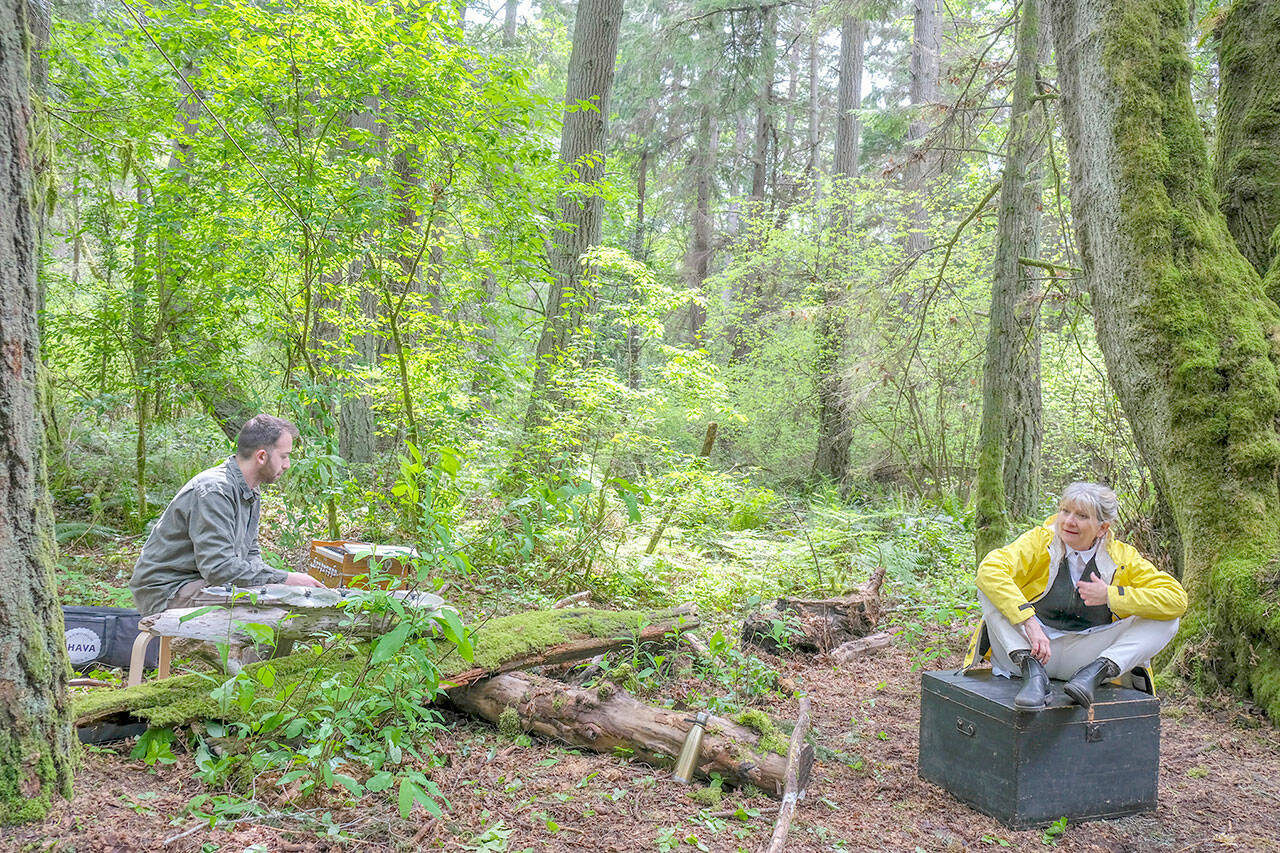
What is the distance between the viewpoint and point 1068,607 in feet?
12.6

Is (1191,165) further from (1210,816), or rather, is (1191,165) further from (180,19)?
(180,19)

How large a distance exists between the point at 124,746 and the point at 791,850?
8.77ft

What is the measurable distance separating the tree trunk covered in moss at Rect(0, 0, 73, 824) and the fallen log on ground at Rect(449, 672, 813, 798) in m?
1.87

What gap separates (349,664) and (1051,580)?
3304 millimetres

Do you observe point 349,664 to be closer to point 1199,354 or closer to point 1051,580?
point 1051,580

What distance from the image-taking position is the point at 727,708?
4395mm

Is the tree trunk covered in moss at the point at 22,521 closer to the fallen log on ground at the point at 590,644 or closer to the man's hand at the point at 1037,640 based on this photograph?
the fallen log on ground at the point at 590,644

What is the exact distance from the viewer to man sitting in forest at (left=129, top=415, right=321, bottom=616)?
4098 millimetres

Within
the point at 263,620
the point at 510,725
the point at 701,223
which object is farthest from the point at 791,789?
the point at 701,223

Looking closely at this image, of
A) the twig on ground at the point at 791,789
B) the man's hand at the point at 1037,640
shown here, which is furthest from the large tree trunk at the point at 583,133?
the man's hand at the point at 1037,640

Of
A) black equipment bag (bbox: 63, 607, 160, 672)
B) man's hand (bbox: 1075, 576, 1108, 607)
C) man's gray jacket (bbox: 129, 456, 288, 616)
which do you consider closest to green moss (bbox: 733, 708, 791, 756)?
man's hand (bbox: 1075, 576, 1108, 607)

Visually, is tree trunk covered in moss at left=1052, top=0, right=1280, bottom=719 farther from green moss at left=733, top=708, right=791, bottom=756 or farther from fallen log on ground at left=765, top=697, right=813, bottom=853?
green moss at left=733, top=708, right=791, bottom=756

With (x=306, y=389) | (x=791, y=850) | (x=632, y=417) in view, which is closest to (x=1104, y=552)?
(x=791, y=850)

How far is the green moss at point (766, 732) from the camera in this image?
3682 millimetres
